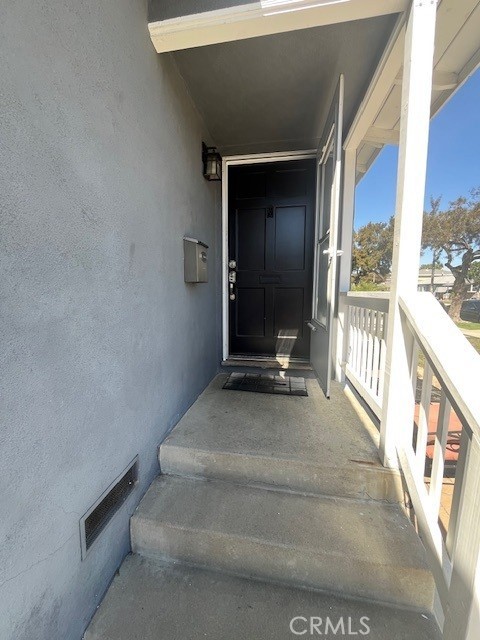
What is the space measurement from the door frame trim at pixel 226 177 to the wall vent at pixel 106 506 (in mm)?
1680

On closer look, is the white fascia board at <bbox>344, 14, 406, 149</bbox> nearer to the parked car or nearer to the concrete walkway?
the concrete walkway

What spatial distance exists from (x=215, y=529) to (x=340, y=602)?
1.80 feet

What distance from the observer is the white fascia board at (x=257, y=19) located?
4.06 feet

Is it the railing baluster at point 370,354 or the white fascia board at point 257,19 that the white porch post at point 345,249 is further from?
the white fascia board at point 257,19

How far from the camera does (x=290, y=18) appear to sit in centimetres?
128

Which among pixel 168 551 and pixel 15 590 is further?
pixel 168 551

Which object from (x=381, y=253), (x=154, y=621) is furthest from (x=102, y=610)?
(x=381, y=253)

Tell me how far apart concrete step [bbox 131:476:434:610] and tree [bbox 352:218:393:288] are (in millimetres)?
4261

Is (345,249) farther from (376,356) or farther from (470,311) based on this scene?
(470,311)

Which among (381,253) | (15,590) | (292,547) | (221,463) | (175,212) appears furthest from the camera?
(381,253)

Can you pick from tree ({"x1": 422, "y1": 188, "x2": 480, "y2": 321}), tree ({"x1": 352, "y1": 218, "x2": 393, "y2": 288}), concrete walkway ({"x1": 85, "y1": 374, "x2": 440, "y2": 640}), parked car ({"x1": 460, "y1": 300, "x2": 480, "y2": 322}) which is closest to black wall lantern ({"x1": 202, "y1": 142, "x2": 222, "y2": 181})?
concrete walkway ({"x1": 85, "y1": 374, "x2": 440, "y2": 640})

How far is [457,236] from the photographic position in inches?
165

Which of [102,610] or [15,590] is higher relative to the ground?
[15,590]

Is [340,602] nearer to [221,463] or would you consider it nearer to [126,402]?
[221,463]
